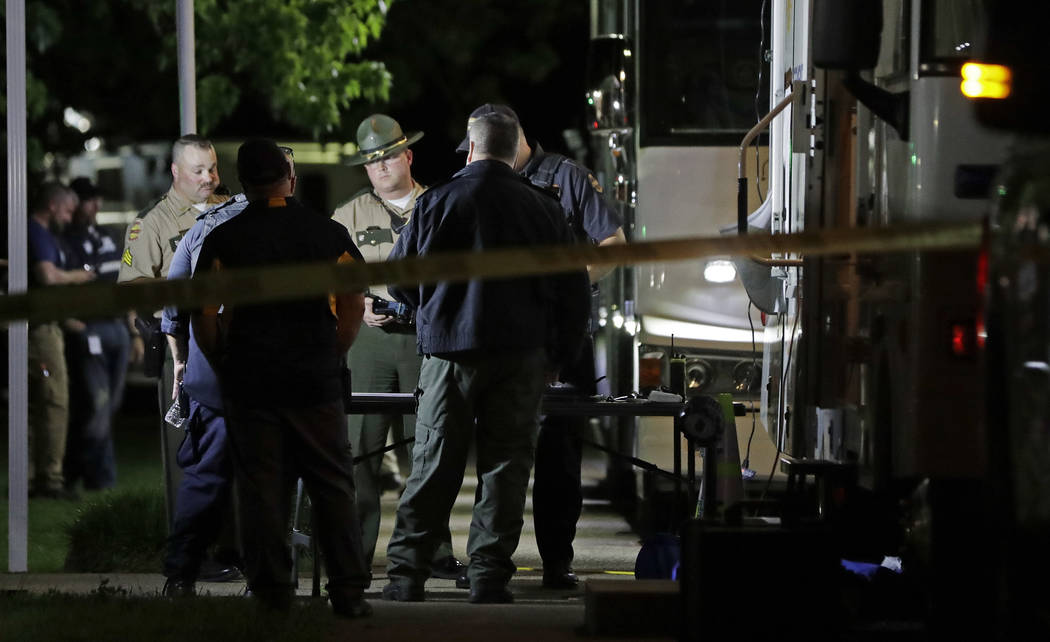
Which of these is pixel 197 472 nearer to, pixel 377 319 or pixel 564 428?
pixel 377 319

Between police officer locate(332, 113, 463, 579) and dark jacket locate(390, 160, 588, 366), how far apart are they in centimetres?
110

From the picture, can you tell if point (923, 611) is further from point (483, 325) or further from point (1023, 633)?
point (483, 325)

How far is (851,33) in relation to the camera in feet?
20.2

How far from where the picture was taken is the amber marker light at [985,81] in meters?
5.65

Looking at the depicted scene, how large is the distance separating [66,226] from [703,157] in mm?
4901

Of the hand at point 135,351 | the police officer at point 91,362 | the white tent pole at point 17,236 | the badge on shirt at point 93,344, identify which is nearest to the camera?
the white tent pole at point 17,236

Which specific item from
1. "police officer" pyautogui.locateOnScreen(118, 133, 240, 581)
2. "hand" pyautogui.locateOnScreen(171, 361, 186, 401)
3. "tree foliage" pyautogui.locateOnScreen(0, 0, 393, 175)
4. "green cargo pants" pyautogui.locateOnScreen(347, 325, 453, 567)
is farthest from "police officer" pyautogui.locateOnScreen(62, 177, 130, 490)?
"hand" pyautogui.locateOnScreen(171, 361, 186, 401)

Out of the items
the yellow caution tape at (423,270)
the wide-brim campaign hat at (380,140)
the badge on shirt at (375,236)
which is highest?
the wide-brim campaign hat at (380,140)

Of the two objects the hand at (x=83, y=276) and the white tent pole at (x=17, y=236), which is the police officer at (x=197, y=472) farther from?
the hand at (x=83, y=276)

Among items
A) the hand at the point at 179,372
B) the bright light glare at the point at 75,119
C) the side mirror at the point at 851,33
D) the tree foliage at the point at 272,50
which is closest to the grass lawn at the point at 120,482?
the hand at the point at 179,372

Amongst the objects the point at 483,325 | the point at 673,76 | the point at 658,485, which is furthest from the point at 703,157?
the point at 483,325

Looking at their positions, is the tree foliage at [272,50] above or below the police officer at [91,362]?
above

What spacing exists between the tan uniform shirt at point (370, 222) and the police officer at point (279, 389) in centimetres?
192

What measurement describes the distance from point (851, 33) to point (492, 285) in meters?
2.02
